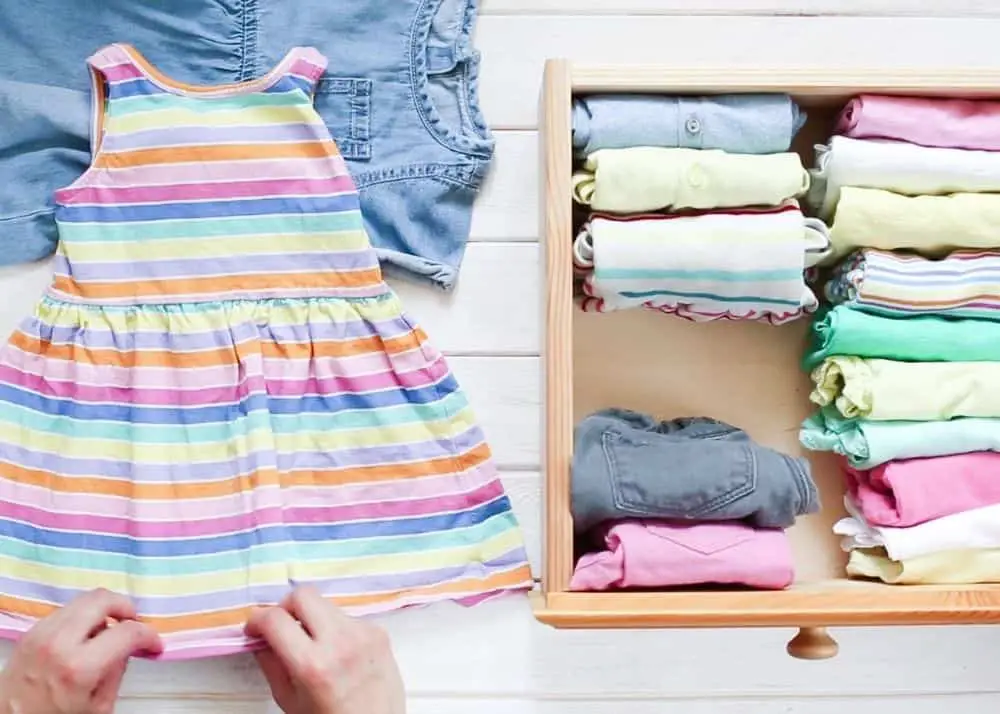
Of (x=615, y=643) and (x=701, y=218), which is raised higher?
(x=701, y=218)

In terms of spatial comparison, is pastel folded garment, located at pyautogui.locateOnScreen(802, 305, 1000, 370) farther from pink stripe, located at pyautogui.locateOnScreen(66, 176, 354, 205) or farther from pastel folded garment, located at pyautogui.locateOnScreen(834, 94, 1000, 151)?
pink stripe, located at pyautogui.locateOnScreen(66, 176, 354, 205)

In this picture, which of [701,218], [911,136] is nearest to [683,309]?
[701,218]

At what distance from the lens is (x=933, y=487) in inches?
33.6

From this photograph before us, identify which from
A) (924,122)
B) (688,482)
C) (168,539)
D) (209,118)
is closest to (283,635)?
(168,539)

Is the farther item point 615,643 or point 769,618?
point 615,643

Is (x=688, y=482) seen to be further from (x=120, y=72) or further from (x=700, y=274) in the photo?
(x=120, y=72)

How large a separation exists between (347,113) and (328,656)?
0.47m

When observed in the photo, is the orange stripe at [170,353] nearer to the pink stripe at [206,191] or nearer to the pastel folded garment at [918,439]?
the pink stripe at [206,191]

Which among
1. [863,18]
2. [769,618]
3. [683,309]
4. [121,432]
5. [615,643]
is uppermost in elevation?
[863,18]

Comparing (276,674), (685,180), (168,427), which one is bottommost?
(276,674)

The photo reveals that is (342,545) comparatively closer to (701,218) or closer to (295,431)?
(295,431)

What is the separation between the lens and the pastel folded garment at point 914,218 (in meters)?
0.85

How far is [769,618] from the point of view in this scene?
79 cm

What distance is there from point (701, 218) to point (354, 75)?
347 millimetres
